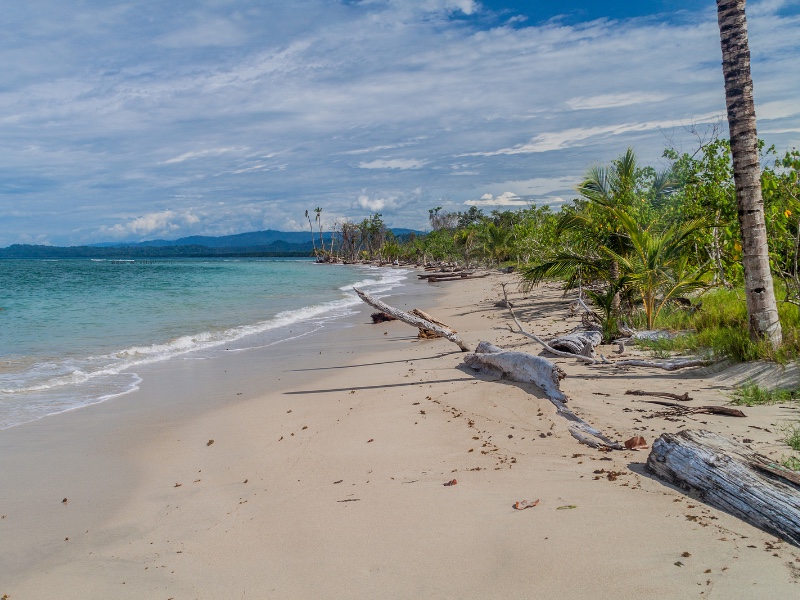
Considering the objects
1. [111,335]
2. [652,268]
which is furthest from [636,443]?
[111,335]

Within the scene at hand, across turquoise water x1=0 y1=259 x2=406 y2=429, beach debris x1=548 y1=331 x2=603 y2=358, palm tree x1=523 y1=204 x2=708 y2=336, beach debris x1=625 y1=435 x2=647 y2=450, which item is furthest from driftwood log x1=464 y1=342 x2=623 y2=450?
turquoise water x1=0 y1=259 x2=406 y2=429

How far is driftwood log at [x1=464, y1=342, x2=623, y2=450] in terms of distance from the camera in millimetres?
5219

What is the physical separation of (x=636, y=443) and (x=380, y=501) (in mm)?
2262

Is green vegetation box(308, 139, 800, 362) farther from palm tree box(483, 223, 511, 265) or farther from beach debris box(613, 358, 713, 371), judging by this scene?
palm tree box(483, 223, 511, 265)

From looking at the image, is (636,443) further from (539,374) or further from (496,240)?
(496,240)

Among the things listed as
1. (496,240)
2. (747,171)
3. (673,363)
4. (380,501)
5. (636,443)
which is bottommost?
(380,501)

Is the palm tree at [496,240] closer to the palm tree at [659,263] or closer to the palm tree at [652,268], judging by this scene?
the palm tree at [652,268]

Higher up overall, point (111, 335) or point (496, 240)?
point (496, 240)

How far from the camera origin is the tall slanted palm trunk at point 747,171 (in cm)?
679

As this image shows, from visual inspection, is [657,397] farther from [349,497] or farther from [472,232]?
[472,232]

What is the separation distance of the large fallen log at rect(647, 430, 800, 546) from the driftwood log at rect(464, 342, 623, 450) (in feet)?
2.64

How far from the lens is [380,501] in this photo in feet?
14.5

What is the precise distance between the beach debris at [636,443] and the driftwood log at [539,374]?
7cm

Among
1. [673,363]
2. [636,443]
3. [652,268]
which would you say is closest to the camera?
[636,443]
